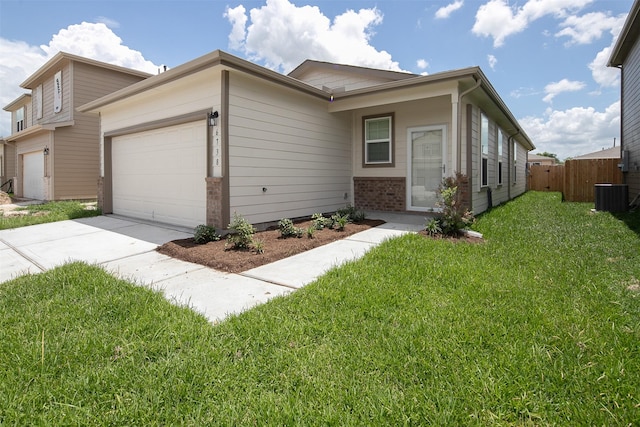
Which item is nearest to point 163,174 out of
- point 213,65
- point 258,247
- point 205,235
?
point 205,235

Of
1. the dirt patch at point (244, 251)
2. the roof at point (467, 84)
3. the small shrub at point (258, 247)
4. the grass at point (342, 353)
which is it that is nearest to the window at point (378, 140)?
the roof at point (467, 84)

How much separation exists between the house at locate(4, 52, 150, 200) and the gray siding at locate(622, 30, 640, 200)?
687 inches

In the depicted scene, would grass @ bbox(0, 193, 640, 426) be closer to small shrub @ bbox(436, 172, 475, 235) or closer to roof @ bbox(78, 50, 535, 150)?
small shrub @ bbox(436, 172, 475, 235)

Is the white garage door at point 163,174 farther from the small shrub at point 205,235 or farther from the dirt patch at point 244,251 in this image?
the dirt patch at point 244,251

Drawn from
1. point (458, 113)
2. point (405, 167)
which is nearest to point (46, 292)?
point (458, 113)

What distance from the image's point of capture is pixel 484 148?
905 centimetres

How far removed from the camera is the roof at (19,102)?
18.4m

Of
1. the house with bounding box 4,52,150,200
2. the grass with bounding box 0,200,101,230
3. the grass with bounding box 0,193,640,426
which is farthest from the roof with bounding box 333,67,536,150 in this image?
the house with bounding box 4,52,150,200

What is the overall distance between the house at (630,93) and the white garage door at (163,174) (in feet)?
35.1

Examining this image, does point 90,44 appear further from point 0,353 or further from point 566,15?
point 566,15

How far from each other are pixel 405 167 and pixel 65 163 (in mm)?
12396

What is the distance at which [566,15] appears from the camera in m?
10.2

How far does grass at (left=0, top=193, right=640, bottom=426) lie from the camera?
69.1 inches

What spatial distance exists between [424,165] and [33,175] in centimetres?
1613
